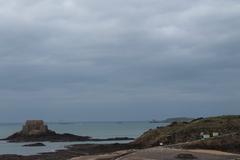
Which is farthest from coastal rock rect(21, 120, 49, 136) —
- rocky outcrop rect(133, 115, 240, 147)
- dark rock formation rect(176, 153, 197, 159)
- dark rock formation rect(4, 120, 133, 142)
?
dark rock formation rect(176, 153, 197, 159)

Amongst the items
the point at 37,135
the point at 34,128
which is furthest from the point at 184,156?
the point at 34,128

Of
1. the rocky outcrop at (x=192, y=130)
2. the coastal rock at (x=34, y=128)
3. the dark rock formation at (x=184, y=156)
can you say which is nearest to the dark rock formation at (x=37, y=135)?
the coastal rock at (x=34, y=128)

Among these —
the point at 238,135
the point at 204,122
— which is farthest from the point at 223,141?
the point at 204,122

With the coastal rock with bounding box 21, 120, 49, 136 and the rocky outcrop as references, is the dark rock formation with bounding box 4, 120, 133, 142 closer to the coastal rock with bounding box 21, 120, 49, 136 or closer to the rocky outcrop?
the coastal rock with bounding box 21, 120, 49, 136

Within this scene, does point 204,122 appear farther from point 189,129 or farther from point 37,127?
point 37,127

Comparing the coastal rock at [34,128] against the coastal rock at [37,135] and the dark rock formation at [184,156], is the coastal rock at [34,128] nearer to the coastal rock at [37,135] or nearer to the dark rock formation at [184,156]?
the coastal rock at [37,135]

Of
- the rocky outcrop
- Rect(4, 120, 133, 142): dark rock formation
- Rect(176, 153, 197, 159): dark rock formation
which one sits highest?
Rect(4, 120, 133, 142): dark rock formation

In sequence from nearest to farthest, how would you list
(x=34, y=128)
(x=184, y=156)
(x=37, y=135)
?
(x=184, y=156), (x=37, y=135), (x=34, y=128)

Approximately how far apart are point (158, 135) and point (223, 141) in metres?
23.0

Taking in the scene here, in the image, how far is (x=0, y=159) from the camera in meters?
67.0

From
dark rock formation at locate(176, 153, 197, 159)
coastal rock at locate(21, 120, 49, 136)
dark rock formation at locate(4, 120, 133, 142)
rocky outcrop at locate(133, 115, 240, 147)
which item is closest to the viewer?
dark rock formation at locate(176, 153, 197, 159)

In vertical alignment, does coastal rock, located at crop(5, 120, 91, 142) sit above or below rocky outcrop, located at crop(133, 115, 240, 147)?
above

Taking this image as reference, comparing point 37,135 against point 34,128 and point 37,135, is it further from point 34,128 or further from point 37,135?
point 34,128

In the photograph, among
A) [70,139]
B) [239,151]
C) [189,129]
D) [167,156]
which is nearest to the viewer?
[167,156]
